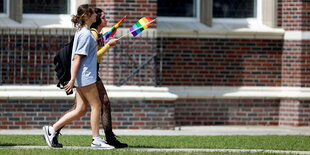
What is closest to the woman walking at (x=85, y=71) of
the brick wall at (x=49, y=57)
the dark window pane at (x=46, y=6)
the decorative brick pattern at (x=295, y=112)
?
the brick wall at (x=49, y=57)

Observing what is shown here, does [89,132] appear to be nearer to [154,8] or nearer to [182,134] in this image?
[182,134]

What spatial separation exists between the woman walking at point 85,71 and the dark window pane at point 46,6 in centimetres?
598

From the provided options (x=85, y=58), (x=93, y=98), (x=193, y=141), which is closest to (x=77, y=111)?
(x=93, y=98)

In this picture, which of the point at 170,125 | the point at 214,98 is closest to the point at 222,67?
the point at 214,98

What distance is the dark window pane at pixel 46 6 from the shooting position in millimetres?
16359

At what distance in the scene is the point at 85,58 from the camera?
1037 cm

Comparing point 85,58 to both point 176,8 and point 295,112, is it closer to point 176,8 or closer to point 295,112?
point 176,8

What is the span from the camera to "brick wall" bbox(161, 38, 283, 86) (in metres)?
17.0

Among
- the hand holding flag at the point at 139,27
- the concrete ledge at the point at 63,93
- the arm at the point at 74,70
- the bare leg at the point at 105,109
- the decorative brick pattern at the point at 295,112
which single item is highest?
the hand holding flag at the point at 139,27

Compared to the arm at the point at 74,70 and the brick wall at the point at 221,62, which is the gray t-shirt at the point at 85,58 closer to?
the arm at the point at 74,70

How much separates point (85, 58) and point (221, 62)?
7.26 meters

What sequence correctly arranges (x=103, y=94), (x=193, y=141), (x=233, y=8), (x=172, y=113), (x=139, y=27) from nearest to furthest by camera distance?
1. (x=103, y=94)
2. (x=139, y=27)
3. (x=193, y=141)
4. (x=172, y=113)
5. (x=233, y=8)

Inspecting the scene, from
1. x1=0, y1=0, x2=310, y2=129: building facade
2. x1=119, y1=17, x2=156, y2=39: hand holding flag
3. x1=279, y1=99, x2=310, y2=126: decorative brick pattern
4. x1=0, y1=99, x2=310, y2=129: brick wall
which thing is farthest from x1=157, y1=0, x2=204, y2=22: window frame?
Result: x1=119, y1=17, x2=156, y2=39: hand holding flag

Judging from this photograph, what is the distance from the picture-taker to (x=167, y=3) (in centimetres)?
1730
